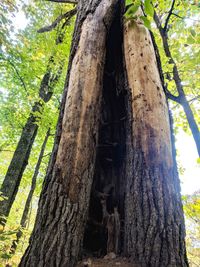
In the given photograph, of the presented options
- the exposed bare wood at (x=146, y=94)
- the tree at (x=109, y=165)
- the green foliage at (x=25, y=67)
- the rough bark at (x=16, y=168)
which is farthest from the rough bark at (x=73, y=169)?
the rough bark at (x=16, y=168)

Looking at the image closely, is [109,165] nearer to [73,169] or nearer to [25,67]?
[73,169]

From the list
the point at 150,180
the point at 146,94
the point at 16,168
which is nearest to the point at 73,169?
the point at 150,180

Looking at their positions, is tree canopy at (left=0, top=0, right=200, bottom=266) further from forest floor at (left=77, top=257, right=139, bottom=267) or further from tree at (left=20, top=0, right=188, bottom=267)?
forest floor at (left=77, top=257, right=139, bottom=267)

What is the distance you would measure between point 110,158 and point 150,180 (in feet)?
2.68

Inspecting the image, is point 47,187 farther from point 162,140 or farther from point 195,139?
point 195,139

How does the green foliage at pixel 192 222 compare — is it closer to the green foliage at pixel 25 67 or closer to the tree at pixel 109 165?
the tree at pixel 109 165

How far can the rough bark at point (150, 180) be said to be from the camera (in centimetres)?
144

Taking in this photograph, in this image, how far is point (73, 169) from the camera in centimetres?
167

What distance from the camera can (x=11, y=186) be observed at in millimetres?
5344

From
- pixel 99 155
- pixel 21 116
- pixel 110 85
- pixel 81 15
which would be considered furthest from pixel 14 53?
pixel 99 155

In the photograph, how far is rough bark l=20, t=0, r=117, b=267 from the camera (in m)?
1.44

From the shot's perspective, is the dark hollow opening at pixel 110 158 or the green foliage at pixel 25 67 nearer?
the dark hollow opening at pixel 110 158

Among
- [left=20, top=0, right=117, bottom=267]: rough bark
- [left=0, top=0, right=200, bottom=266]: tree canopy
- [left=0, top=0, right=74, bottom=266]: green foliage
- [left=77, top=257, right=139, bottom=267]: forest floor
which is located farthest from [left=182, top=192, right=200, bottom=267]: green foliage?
[left=0, top=0, right=74, bottom=266]: green foliage

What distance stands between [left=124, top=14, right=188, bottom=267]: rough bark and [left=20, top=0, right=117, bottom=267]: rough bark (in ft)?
1.18
